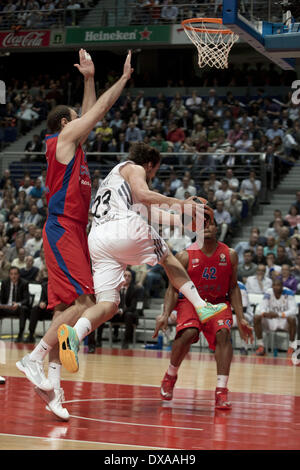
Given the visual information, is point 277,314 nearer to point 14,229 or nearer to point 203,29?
point 203,29

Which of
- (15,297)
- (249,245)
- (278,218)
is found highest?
(278,218)

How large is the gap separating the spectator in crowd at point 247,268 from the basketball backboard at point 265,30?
648 cm

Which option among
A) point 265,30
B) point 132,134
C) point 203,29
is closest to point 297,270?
point 203,29

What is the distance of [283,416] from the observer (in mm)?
6027

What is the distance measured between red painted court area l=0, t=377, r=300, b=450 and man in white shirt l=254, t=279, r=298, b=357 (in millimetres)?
5679

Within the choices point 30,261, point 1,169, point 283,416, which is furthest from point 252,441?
point 1,169

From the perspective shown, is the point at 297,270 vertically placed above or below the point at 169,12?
below

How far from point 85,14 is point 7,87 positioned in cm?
421

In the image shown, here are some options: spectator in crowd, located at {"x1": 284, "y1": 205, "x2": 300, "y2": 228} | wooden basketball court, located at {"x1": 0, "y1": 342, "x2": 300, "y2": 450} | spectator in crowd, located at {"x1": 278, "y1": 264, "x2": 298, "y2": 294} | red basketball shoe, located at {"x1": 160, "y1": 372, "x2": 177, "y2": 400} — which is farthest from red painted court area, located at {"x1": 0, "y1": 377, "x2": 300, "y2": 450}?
spectator in crowd, located at {"x1": 284, "y1": 205, "x2": 300, "y2": 228}

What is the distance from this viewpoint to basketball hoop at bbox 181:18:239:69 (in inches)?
382

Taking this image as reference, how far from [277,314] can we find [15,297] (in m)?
5.16

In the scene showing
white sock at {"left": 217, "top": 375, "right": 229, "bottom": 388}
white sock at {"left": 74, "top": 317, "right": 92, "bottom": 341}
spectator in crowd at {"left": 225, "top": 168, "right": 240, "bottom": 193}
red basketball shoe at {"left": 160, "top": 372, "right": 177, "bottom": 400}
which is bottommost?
red basketball shoe at {"left": 160, "top": 372, "right": 177, "bottom": 400}

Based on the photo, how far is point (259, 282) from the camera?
1414cm

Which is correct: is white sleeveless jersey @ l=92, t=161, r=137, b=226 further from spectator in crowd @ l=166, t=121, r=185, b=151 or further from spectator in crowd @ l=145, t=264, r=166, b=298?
spectator in crowd @ l=166, t=121, r=185, b=151
